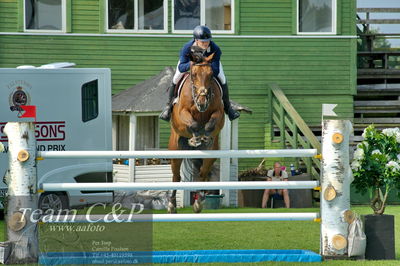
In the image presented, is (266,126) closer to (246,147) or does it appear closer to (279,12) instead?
(246,147)

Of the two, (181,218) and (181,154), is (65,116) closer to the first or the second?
(181,154)

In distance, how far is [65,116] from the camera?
47.7ft

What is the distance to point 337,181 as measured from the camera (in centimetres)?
823

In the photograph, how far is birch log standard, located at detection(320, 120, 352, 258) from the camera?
323 inches

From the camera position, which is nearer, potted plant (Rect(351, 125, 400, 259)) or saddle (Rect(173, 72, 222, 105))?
potted plant (Rect(351, 125, 400, 259))

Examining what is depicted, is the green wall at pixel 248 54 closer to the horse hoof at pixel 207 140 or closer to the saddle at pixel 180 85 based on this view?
the saddle at pixel 180 85

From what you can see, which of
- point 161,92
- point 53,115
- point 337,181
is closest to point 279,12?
point 161,92

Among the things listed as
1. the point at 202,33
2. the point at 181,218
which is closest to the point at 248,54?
the point at 202,33

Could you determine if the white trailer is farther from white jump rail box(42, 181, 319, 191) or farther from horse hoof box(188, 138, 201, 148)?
white jump rail box(42, 181, 319, 191)

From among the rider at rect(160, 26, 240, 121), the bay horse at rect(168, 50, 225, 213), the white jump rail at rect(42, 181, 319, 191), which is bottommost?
the white jump rail at rect(42, 181, 319, 191)

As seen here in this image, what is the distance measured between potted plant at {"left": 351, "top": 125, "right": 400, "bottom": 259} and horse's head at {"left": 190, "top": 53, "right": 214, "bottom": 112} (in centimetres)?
179

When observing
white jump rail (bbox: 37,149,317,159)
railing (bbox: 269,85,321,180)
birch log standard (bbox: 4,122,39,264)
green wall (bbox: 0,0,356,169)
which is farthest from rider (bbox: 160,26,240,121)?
green wall (bbox: 0,0,356,169)

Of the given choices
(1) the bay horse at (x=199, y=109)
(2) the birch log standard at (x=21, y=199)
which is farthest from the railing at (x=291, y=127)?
(2) the birch log standard at (x=21, y=199)

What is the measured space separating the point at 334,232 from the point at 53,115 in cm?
748
